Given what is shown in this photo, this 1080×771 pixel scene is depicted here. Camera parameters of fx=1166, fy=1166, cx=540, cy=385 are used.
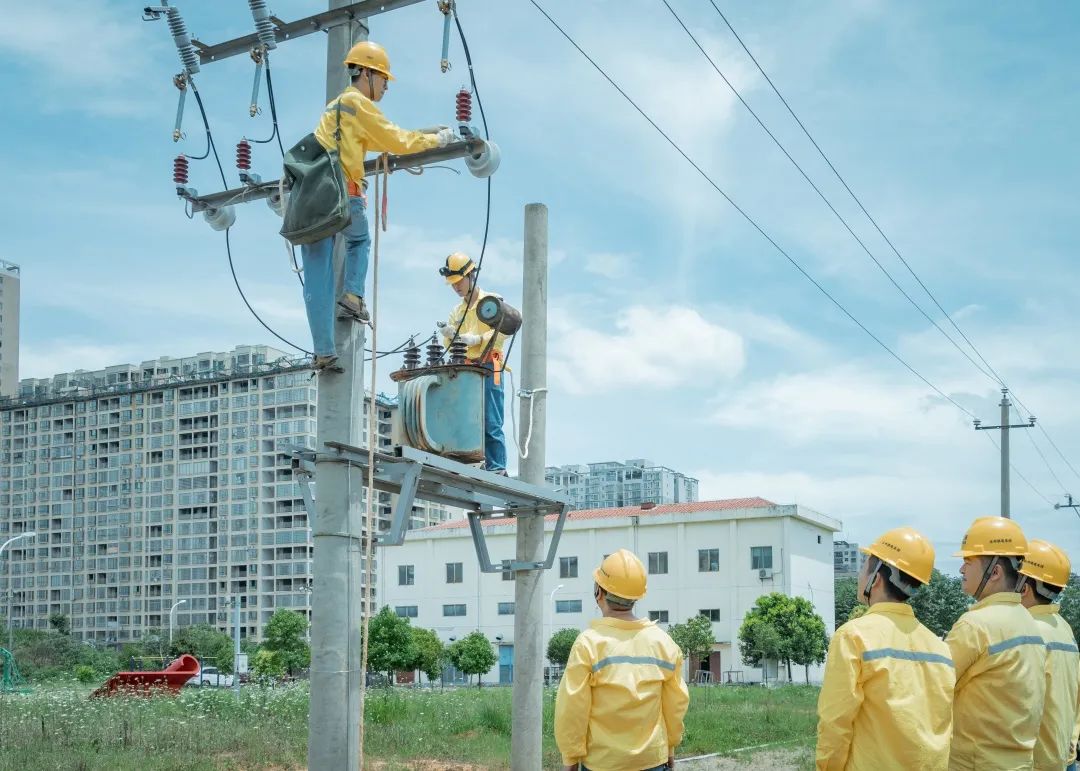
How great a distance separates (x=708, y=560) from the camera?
69188 millimetres

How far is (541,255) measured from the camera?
35.2 ft

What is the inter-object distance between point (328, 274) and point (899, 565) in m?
3.77

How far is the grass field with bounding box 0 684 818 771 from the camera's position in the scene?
12.7 meters

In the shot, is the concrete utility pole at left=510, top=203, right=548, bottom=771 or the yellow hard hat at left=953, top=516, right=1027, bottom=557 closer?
the yellow hard hat at left=953, top=516, right=1027, bottom=557

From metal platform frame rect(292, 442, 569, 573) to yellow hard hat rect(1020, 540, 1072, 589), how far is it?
143 inches

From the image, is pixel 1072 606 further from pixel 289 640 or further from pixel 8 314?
pixel 8 314

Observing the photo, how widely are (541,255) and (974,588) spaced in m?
5.52

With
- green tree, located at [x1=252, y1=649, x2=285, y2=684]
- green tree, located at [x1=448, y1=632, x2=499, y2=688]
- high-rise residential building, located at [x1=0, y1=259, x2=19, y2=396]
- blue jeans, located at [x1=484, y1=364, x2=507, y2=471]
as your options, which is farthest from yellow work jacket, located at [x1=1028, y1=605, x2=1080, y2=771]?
high-rise residential building, located at [x1=0, y1=259, x2=19, y2=396]

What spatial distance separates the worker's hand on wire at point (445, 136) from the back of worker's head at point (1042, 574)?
431 centimetres

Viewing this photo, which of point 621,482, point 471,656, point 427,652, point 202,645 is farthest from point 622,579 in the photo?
point 621,482

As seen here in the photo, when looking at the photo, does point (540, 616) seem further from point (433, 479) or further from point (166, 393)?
point (166, 393)

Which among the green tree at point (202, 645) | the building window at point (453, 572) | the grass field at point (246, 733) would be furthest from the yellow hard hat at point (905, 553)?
the green tree at point (202, 645)

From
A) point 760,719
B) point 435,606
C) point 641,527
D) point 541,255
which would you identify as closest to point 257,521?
point 435,606

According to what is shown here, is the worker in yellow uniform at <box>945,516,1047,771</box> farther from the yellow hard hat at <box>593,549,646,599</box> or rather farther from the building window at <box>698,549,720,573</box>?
the building window at <box>698,549,720,573</box>
